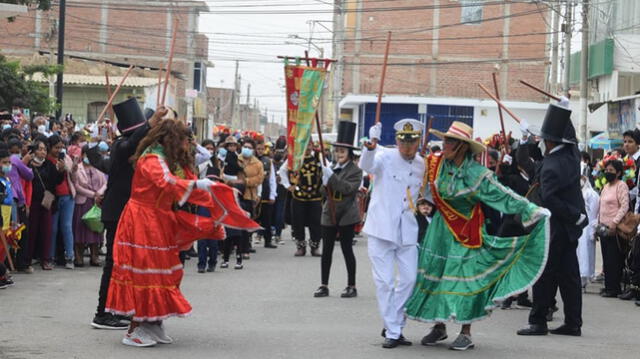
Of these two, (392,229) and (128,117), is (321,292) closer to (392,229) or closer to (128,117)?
(392,229)

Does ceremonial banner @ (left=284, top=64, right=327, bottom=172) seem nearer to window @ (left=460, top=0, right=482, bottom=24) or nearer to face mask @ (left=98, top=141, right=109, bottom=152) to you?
face mask @ (left=98, top=141, right=109, bottom=152)

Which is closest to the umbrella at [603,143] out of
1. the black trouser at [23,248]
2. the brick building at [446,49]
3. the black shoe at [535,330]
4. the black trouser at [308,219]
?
the black trouser at [308,219]

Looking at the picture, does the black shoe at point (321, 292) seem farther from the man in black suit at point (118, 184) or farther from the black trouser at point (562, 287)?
the man in black suit at point (118, 184)

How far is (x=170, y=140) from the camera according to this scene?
361 inches

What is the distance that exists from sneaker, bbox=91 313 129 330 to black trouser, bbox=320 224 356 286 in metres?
3.65

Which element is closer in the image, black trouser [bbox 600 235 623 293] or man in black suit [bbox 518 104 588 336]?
man in black suit [bbox 518 104 588 336]

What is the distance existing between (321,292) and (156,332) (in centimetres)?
406

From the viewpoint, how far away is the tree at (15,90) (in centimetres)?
2238

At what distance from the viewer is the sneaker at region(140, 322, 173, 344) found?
912 centimetres

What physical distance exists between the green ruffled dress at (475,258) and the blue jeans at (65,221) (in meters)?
7.23

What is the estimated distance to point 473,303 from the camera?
919 cm

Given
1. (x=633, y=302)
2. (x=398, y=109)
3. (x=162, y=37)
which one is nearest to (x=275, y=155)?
(x=633, y=302)

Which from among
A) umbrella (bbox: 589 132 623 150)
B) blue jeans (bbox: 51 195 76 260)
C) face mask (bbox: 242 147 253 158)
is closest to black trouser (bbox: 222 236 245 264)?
face mask (bbox: 242 147 253 158)

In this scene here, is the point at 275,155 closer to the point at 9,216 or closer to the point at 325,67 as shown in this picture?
the point at 9,216
